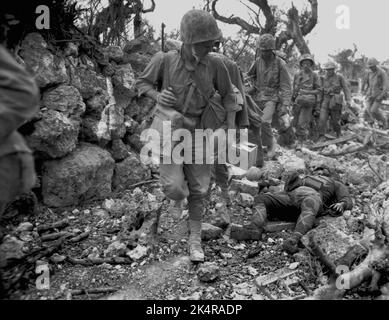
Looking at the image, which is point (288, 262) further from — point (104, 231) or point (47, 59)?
point (47, 59)

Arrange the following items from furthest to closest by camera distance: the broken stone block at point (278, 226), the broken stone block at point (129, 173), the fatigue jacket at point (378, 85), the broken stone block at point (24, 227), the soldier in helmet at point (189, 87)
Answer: the fatigue jacket at point (378, 85), the broken stone block at point (129, 173), the broken stone block at point (278, 226), the broken stone block at point (24, 227), the soldier in helmet at point (189, 87)

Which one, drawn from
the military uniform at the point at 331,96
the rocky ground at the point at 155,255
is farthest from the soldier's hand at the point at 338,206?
the military uniform at the point at 331,96

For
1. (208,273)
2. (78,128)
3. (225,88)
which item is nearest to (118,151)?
(78,128)

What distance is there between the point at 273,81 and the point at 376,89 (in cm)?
563

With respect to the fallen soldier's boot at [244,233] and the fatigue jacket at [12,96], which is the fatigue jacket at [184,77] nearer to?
the fallen soldier's boot at [244,233]

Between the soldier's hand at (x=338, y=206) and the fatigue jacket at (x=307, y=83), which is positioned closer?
the soldier's hand at (x=338, y=206)

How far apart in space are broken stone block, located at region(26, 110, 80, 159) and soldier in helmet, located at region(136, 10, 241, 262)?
1.53 meters

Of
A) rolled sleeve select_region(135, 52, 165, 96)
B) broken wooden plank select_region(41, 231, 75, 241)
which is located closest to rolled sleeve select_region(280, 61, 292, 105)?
rolled sleeve select_region(135, 52, 165, 96)

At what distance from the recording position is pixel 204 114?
3.88m

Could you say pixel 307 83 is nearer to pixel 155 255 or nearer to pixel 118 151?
pixel 118 151

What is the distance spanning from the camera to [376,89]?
11.7 metres

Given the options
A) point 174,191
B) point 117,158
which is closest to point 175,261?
point 174,191

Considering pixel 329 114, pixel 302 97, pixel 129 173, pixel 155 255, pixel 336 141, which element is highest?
pixel 302 97

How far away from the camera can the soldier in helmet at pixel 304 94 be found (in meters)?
10.0
